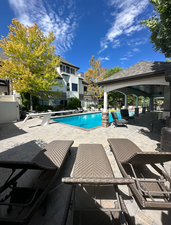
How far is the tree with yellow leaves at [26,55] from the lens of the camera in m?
10.9

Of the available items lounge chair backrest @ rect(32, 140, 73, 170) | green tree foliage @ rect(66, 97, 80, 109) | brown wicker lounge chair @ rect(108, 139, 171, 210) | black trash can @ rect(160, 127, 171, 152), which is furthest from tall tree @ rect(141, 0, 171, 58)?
green tree foliage @ rect(66, 97, 80, 109)

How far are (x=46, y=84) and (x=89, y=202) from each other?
13.3m

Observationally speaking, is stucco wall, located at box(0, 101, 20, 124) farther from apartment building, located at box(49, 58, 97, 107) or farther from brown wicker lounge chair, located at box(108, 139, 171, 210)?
brown wicker lounge chair, located at box(108, 139, 171, 210)

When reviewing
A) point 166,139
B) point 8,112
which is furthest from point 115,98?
point 166,139

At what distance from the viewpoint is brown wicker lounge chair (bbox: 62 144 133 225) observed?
1285mm

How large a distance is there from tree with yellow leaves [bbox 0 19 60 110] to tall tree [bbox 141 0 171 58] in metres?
11.6

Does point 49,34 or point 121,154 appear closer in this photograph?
point 121,154

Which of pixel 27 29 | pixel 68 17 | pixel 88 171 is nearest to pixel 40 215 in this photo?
pixel 88 171

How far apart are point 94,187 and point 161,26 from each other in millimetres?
10373

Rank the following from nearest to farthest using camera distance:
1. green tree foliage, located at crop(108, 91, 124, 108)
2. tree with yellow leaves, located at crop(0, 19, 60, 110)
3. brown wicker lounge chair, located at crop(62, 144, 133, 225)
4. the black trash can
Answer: brown wicker lounge chair, located at crop(62, 144, 133, 225), the black trash can, tree with yellow leaves, located at crop(0, 19, 60, 110), green tree foliage, located at crop(108, 91, 124, 108)

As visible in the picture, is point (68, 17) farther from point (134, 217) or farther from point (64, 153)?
point (134, 217)

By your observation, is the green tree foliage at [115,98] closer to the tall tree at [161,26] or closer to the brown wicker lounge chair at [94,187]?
the tall tree at [161,26]

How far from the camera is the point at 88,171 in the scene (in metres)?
2.06

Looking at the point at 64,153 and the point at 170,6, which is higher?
the point at 170,6
